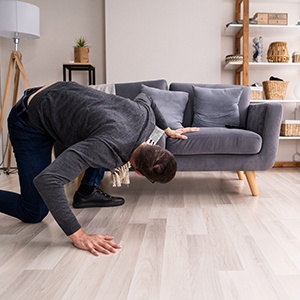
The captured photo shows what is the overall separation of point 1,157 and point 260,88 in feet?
9.30

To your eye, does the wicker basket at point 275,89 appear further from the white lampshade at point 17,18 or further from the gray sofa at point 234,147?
the white lampshade at point 17,18

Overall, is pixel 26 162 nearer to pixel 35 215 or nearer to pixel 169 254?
pixel 35 215

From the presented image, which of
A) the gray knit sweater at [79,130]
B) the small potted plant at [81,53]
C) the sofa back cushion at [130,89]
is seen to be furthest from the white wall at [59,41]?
the gray knit sweater at [79,130]

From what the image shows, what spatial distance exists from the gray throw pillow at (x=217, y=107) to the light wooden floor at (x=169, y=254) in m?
0.73

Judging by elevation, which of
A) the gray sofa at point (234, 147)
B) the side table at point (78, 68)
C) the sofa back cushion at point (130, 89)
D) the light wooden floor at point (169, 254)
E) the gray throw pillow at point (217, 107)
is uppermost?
the side table at point (78, 68)

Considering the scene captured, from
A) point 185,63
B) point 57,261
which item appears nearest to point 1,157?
point 185,63

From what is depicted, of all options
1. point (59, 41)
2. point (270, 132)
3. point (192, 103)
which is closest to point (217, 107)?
point (192, 103)

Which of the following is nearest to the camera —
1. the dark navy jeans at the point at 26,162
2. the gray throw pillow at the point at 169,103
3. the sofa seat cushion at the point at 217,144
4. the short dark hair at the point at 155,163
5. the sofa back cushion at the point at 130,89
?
the short dark hair at the point at 155,163

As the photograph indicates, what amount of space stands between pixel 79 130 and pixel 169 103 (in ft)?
5.29

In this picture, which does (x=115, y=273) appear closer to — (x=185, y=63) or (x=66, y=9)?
(x=185, y=63)

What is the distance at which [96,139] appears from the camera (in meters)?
1.41

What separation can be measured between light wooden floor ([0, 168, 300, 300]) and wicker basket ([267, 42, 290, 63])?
1.89 meters

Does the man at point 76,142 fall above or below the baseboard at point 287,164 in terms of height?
above

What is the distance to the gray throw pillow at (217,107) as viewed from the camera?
3107mm
